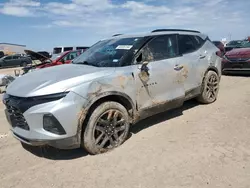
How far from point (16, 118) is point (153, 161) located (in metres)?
1.92

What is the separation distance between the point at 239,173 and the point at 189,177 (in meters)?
0.60

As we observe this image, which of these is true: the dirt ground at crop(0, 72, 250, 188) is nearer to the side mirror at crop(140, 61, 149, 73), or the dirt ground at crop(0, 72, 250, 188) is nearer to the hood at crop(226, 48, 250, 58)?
the side mirror at crop(140, 61, 149, 73)

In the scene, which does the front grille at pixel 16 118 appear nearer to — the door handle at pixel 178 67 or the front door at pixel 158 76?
the front door at pixel 158 76

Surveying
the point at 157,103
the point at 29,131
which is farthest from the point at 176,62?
the point at 29,131

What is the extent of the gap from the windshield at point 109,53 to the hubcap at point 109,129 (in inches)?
31.3

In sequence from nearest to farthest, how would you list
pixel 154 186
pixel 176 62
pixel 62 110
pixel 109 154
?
pixel 154 186 < pixel 62 110 < pixel 109 154 < pixel 176 62

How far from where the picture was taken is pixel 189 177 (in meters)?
2.98

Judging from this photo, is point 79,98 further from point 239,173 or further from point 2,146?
point 239,173

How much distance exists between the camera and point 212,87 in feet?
19.1

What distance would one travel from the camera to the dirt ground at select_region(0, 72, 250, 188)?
296cm

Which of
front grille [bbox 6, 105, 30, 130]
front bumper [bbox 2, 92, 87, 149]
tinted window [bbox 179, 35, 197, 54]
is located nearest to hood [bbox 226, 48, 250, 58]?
tinted window [bbox 179, 35, 197, 54]

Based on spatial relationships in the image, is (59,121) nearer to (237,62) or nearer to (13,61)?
(237,62)

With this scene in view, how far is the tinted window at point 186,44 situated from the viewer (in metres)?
4.99

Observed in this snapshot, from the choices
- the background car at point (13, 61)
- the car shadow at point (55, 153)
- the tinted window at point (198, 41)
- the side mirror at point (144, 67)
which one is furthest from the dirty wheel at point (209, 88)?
the background car at point (13, 61)
